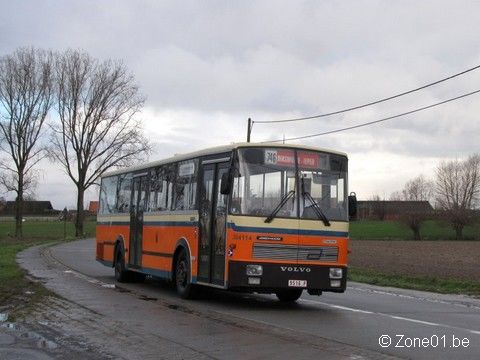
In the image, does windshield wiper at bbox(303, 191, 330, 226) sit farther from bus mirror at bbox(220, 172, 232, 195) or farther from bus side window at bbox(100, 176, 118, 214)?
bus side window at bbox(100, 176, 118, 214)

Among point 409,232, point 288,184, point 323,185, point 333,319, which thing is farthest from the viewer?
point 409,232

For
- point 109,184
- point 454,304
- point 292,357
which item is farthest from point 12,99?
point 292,357

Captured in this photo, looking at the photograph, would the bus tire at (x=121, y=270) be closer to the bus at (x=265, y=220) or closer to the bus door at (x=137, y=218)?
the bus door at (x=137, y=218)

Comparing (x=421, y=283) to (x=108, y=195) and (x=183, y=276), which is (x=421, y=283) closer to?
(x=183, y=276)

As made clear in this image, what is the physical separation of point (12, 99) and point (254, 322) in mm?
55938

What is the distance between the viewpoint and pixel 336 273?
13.0m

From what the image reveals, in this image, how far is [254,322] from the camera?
432 inches

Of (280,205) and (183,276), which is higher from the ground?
(280,205)

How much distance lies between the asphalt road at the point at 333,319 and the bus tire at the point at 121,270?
1.77 feet

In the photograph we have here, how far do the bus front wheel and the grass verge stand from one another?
8.23m

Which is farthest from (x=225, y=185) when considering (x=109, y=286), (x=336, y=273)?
(x=109, y=286)

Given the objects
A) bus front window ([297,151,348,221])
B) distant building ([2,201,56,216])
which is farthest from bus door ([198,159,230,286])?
distant building ([2,201,56,216])

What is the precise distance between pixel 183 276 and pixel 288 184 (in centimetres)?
345

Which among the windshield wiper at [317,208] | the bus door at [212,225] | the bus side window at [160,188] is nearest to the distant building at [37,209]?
the bus side window at [160,188]
